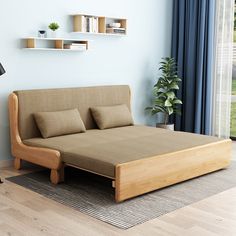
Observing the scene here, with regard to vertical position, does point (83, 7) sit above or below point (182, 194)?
above

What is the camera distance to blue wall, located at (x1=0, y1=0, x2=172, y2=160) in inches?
189

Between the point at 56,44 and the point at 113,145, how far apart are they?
153 centimetres

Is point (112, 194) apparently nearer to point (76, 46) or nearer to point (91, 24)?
point (76, 46)

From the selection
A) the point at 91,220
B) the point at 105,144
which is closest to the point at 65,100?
the point at 105,144

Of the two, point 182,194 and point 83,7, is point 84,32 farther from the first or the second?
point 182,194

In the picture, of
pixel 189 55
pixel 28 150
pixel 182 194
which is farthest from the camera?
pixel 189 55

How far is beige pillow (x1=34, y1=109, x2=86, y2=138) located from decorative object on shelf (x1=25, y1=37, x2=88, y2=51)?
0.75m

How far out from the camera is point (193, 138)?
474cm

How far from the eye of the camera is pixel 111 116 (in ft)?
17.4

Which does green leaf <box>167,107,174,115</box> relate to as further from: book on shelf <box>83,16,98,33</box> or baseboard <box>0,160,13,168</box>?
baseboard <box>0,160,13,168</box>

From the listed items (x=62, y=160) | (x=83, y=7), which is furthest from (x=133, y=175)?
(x=83, y=7)

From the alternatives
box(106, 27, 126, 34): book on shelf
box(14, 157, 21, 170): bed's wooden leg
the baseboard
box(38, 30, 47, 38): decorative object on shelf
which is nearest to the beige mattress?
box(14, 157, 21, 170): bed's wooden leg

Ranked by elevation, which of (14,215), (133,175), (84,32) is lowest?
(14,215)

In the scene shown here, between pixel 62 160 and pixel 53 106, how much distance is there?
0.95 metres
